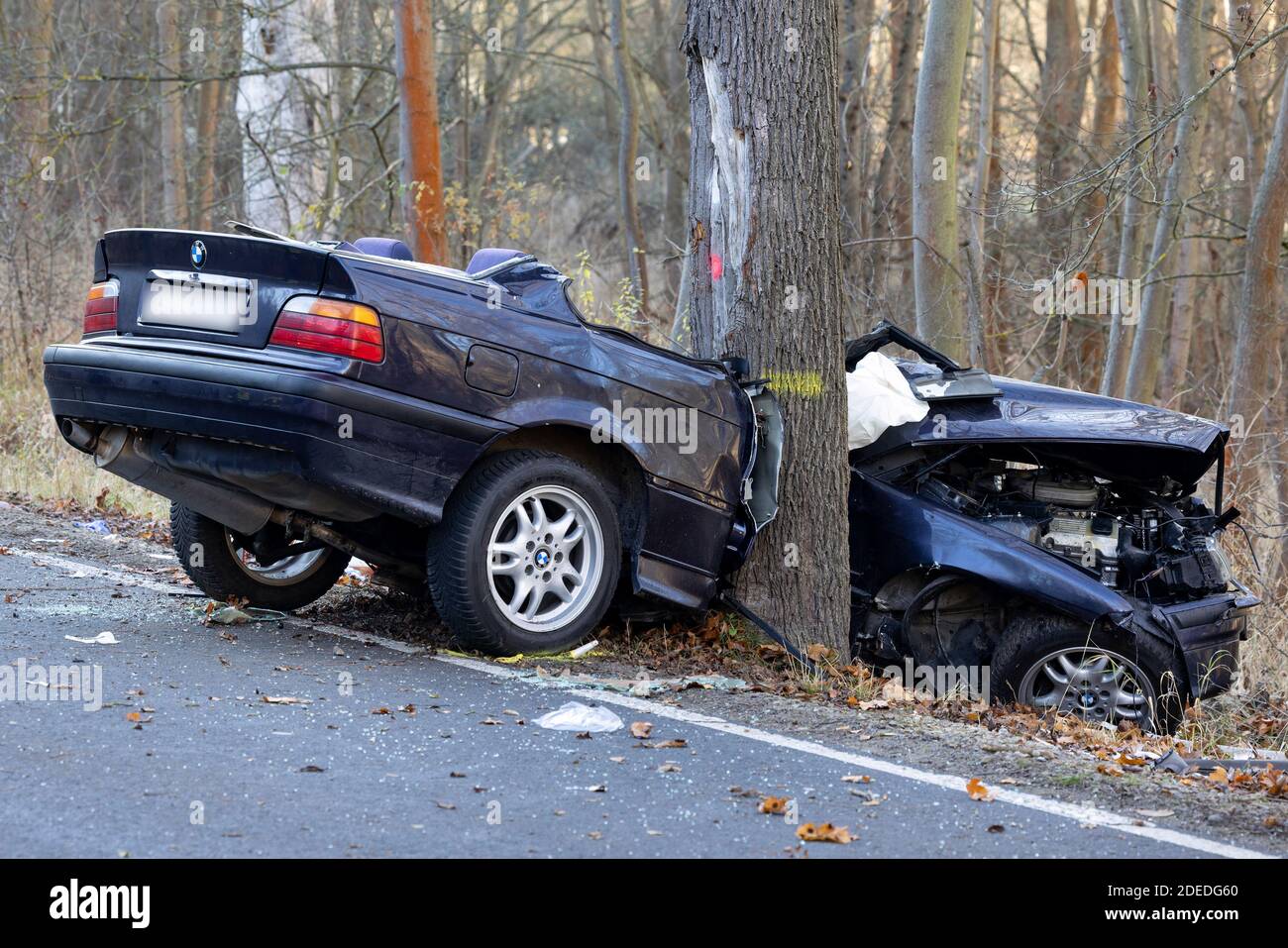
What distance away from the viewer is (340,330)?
5645 mm

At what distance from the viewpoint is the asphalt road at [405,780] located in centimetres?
394

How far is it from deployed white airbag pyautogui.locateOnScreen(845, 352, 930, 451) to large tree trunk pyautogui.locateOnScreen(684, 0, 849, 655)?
0.35m

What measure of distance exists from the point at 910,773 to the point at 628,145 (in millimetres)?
15288

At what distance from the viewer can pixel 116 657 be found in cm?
593

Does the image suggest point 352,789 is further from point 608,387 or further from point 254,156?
point 254,156

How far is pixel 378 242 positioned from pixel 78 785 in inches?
128

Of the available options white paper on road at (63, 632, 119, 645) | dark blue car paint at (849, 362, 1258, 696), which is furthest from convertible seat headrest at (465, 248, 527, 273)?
white paper on road at (63, 632, 119, 645)

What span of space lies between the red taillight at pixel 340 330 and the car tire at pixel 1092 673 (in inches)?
137

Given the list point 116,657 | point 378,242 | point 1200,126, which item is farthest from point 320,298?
point 1200,126

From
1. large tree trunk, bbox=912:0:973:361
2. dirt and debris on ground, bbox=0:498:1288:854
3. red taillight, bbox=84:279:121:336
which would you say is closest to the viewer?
dirt and debris on ground, bbox=0:498:1288:854

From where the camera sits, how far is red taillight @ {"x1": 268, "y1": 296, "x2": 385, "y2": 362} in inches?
222

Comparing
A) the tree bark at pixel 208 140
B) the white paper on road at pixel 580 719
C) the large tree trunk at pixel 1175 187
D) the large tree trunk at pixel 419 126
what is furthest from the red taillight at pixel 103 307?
the tree bark at pixel 208 140

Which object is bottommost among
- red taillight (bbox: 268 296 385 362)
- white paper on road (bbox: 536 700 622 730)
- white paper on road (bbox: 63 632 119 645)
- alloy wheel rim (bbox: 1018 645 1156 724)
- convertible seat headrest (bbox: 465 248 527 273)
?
alloy wheel rim (bbox: 1018 645 1156 724)

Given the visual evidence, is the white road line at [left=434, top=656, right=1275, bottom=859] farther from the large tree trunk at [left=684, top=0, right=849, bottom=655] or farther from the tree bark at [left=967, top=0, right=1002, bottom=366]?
the tree bark at [left=967, top=0, right=1002, bottom=366]
